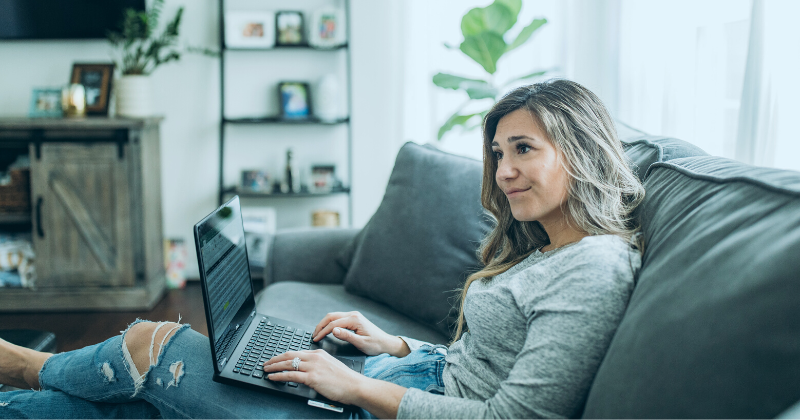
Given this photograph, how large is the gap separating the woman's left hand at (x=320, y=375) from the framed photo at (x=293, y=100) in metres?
2.34

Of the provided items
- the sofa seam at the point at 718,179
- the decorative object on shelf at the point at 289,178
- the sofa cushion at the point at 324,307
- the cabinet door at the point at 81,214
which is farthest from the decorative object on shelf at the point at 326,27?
the sofa seam at the point at 718,179

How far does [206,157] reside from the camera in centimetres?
326

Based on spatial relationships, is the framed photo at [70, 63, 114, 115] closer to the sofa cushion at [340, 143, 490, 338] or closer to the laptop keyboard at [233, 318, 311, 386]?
the sofa cushion at [340, 143, 490, 338]

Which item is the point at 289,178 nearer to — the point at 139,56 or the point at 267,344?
the point at 139,56

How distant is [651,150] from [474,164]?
57cm

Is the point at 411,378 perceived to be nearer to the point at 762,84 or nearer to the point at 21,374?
the point at 21,374

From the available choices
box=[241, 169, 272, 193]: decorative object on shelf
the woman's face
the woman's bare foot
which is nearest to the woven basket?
box=[241, 169, 272, 193]: decorative object on shelf

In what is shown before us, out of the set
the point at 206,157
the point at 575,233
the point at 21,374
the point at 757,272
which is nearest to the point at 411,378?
the point at 575,233

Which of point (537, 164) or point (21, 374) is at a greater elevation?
point (537, 164)

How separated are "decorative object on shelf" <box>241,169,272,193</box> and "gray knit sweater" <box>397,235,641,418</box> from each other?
2422mm

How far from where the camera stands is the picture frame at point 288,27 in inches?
122

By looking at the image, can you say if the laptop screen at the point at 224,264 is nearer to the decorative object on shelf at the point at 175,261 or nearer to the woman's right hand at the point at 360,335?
the woman's right hand at the point at 360,335

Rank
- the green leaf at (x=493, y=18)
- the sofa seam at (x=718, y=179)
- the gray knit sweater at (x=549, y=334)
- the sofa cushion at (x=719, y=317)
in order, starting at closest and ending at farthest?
1. the sofa cushion at (x=719, y=317)
2. the sofa seam at (x=718, y=179)
3. the gray knit sweater at (x=549, y=334)
4. the green leaf at (x=493, y=18)

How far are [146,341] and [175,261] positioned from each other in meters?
2.30
